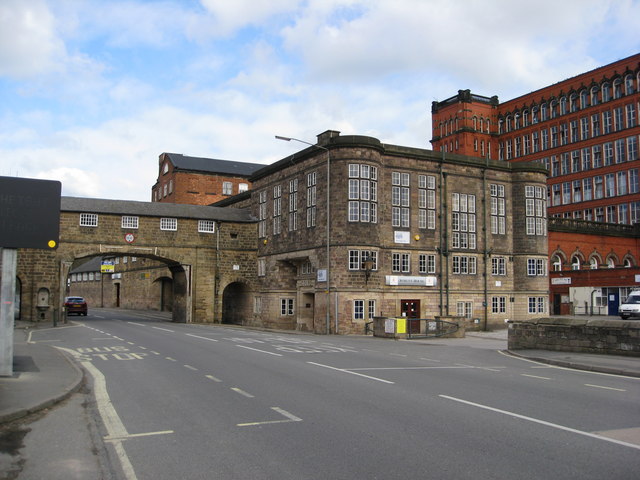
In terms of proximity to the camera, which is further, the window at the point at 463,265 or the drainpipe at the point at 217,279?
the drainpipe at the point at 217,279

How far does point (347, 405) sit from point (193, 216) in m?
37.2

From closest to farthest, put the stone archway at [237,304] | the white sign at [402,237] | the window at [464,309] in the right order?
the white sign at [402,237]
the window at [464,309]
the stone archway at [237,304]

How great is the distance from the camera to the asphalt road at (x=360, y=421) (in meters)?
6.32

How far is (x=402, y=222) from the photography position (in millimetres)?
37719

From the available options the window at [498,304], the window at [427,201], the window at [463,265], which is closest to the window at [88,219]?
the window at [427,201]

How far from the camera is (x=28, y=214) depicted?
11.8 meters

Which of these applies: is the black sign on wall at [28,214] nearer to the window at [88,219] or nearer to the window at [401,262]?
the window at [401,262]

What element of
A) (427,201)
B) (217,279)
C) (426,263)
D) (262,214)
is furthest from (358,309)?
(217,279)

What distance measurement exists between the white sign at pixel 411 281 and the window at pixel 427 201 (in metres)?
3.48

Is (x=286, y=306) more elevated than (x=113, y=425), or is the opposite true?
(x=286, y=306)

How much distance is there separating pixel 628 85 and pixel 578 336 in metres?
59.6

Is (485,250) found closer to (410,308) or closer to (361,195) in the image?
(410,308)

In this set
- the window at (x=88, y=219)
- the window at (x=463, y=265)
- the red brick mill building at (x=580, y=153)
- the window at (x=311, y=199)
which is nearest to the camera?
the window at (x=311, y=199)

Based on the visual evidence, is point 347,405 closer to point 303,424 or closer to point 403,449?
point 303,424
